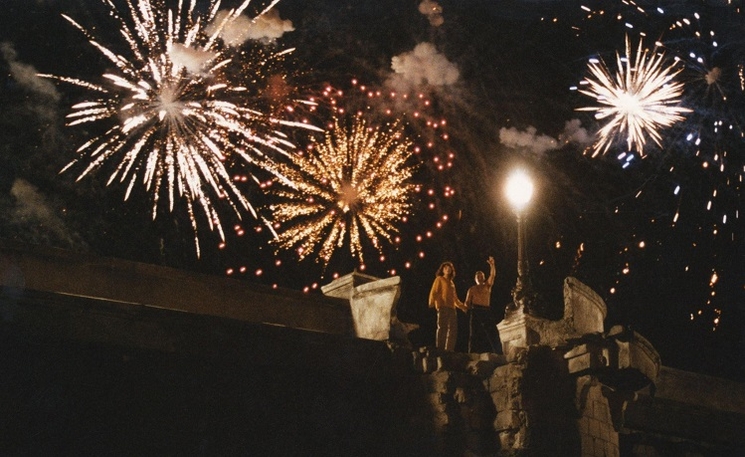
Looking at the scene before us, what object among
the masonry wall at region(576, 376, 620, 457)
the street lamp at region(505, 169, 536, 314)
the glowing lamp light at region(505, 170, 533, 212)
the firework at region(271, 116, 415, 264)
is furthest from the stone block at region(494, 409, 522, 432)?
the firework at region(271, 116, 415, 264)

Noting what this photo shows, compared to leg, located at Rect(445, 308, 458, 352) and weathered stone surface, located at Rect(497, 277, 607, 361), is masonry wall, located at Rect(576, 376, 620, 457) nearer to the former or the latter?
weathered stone surface, located at Rect(497, 277, 607, 361)

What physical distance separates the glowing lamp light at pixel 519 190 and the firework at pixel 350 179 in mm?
3233

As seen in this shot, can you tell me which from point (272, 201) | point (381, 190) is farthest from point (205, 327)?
point (272, 201)

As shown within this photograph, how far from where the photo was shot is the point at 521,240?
39.4 ft

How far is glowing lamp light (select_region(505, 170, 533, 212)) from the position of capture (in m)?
11.7

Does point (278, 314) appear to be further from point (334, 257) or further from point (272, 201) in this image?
point (334, 257)

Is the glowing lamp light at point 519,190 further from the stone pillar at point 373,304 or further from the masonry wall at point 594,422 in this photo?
the masonry wall at point 594,422

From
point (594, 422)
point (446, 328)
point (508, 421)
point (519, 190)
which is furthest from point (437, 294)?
point (594, 422)

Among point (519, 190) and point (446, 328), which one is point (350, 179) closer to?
point (519, 190)

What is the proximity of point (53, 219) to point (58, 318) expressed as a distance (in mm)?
9180

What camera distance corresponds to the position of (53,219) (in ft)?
56.4

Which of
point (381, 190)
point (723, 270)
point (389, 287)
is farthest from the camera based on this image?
point (723, 270)

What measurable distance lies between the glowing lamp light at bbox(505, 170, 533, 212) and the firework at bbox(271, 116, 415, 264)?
323 cm

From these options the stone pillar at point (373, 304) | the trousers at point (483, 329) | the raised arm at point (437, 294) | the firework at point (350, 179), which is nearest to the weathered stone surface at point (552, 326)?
the trousers at point (483, 329)
